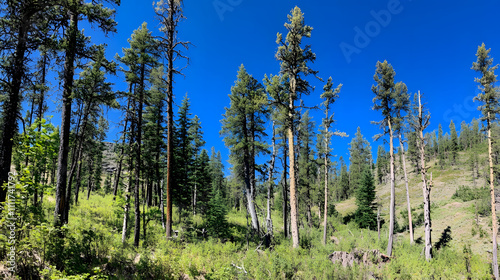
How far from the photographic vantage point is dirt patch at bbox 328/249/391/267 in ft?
36.2

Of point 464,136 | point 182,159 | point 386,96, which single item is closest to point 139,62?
point 182,159

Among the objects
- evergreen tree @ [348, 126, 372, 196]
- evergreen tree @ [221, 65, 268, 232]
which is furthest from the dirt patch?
evergreen tree @ [348, 126, 372, 196]

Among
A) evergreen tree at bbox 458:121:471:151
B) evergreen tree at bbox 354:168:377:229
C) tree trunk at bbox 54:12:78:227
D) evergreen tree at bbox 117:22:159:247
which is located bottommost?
evergreen tree at bbox 354:168:377:229

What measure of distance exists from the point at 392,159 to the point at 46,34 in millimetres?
23043

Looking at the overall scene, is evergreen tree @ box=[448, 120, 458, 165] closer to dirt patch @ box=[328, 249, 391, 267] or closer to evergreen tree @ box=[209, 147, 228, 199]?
evergreen tree @ box=[209, 147, 228, 199]

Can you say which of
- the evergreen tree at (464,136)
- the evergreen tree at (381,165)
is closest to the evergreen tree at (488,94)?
the evergreen tree at (381,165)

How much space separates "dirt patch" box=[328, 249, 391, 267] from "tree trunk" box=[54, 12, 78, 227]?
39.5 ft

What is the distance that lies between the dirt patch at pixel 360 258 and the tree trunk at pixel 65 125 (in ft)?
39.5

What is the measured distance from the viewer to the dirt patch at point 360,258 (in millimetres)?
11024

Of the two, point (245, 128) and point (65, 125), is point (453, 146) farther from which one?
point (65, 125)

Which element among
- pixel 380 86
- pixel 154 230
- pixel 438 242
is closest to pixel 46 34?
pixel 154 230

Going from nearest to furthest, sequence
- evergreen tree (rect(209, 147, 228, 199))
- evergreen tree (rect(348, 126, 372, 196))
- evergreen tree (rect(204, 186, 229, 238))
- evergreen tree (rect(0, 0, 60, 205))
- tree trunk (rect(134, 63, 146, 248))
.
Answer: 1. evergreen tree (rect(0, 0, 60, 205))
2. tree trunk (rect(134, 63, 146, 248))
3. evergreen tree (rect(204, 186, 229, 238))
4. evergreen tree (rect(209, 147, 228, 199))
5. evergreen tree (rect(348, 126, 372, 196))

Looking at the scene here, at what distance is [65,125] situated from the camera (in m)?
7.88

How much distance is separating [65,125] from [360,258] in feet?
49.4
